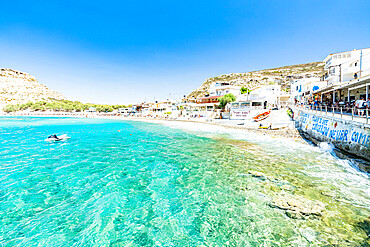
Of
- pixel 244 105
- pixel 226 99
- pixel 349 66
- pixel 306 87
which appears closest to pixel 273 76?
pixel 226 99

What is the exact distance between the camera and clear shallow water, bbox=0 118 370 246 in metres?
5.13

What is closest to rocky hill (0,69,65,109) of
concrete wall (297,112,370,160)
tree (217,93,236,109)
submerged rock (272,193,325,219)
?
tree (217,93,236,109)

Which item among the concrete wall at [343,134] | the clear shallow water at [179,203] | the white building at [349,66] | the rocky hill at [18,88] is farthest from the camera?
the rocky hill at [18,88]

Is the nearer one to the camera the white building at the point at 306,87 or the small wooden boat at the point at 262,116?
the small wooden boat at the point at 262,116

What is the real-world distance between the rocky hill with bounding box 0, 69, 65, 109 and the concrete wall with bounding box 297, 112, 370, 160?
202 m

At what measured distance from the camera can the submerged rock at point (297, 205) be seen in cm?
609

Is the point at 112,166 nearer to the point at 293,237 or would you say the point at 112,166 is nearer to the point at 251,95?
the point at 293,237

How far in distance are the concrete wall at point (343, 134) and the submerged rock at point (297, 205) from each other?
25.6 ft

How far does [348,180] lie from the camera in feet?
Result: 29.5

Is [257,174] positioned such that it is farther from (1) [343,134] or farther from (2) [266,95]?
(2) [266,95]

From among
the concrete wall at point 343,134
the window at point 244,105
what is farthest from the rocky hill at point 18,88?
the concrete wall at point 343,134

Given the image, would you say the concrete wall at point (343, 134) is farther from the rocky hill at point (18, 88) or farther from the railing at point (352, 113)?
the rocky hill at point (18, 88)

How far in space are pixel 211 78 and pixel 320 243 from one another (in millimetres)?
161949

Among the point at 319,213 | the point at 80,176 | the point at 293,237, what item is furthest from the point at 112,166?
the point at 319,213
